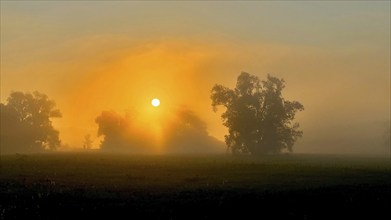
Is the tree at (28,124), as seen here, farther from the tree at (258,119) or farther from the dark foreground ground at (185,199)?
the dark foreground ground at (185,199)

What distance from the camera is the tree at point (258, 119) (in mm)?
131000

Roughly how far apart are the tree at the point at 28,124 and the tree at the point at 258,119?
218 ft

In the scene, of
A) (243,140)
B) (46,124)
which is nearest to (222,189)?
(243,140)

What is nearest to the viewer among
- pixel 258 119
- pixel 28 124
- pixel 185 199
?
Answer: pixel 185 199

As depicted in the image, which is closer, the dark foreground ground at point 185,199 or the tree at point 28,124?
the dark foreground ground at point 185,199

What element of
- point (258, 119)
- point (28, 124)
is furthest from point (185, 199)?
point (28, 124)

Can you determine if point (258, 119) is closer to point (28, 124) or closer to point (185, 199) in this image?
point (28, 124)

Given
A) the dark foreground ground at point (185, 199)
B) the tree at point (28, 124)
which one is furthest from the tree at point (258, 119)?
the dark foreground ground at point (185, 199)

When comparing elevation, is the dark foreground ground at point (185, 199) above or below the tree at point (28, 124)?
below

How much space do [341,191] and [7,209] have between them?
22.5 m

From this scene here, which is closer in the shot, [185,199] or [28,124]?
[185,199]

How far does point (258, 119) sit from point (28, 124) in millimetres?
79954

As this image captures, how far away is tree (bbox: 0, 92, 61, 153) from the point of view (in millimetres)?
147625

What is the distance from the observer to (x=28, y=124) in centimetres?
16050
